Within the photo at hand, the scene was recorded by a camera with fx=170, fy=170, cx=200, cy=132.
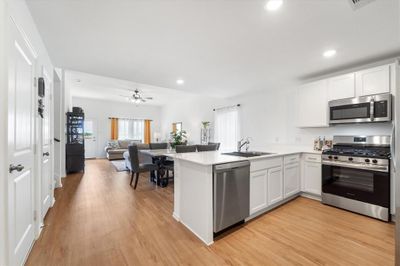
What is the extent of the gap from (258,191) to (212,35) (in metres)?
2.20

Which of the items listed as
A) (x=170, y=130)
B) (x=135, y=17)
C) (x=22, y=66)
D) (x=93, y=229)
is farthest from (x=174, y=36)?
(x=170, y=130)

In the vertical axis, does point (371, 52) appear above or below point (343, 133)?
above

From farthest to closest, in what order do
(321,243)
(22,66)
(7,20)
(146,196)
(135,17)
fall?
1. (146,196)
2. (321,243)
3. (135,17)
4. (22,66)
5. (7,20)

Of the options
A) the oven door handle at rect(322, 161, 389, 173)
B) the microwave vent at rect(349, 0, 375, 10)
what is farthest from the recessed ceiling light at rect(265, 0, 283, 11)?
the oven door handle at rect(322, 161, 389, 173)

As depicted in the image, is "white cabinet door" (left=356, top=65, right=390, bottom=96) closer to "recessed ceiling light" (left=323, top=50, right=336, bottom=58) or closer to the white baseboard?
"recessed ceiling light" (left=323, top=50, right=336, bottom=58)

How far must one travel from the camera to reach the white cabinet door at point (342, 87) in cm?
286

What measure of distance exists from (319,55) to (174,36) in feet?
7.25

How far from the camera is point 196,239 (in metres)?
1.99

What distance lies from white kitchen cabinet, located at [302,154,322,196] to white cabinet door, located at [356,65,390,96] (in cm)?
127

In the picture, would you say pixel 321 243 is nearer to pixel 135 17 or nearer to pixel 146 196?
pixel 146 196

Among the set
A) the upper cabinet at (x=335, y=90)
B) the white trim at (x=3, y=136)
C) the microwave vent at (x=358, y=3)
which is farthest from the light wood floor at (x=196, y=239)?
the microwave vent at (x=358, y=3)

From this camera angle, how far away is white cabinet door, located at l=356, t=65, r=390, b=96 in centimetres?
253

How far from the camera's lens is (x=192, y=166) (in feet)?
7.11

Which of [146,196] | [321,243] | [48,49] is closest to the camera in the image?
[321,243]
